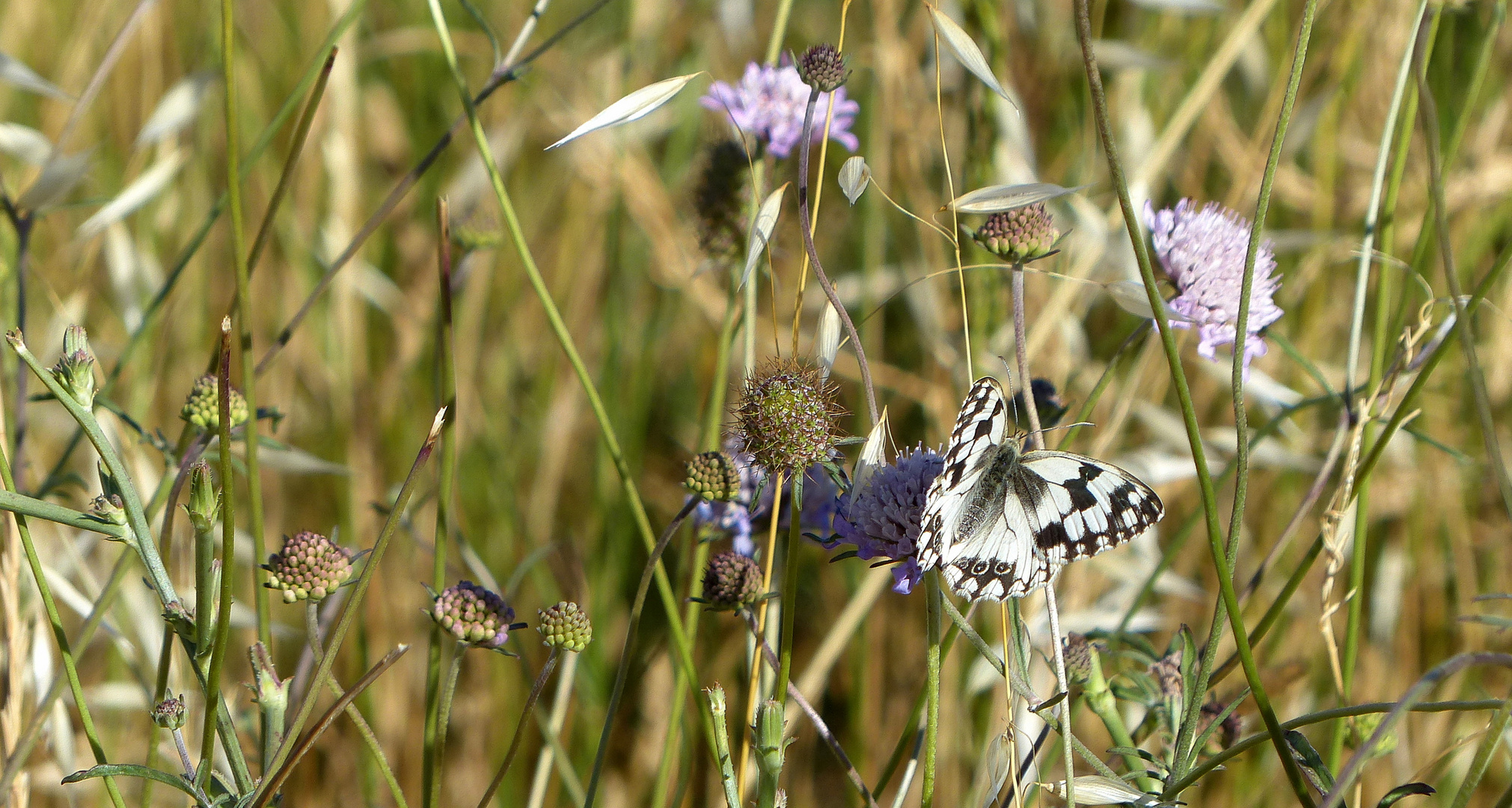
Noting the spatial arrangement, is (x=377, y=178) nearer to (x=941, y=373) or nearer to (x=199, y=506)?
(x=941, y=373)

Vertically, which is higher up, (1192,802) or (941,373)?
(941,373)

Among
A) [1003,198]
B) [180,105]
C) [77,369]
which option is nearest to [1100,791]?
[1003,198]

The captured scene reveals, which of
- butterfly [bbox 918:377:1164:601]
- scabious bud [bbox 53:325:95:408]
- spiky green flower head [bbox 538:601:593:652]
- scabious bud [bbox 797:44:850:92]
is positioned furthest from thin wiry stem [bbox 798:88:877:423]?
scabious bud [bbox 53:325:95:408]

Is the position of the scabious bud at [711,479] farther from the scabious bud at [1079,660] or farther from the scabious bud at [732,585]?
the scabious bud at [1079,660]

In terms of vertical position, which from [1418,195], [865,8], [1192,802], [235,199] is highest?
[865,8]

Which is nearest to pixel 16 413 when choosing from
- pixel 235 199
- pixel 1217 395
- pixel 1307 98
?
pixel 235 199

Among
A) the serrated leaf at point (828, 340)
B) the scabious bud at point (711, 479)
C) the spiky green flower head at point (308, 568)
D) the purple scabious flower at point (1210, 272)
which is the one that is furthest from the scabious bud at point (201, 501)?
the purple scabious flower at point (1210, 272)

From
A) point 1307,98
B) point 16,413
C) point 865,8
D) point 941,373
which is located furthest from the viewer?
point 865,8

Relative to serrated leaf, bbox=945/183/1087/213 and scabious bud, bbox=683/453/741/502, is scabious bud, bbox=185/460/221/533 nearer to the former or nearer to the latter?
scabious bud, bbox=683/453/741/502
